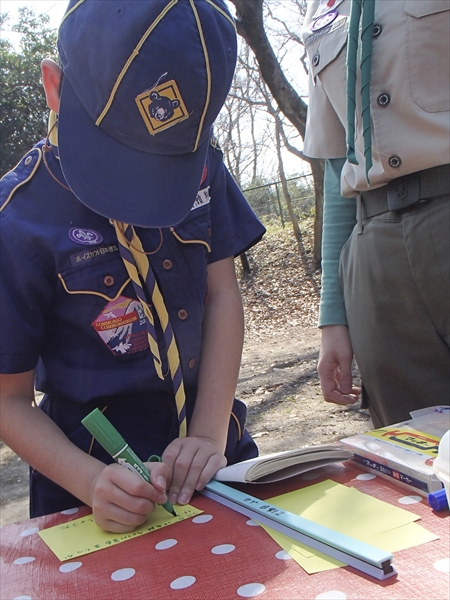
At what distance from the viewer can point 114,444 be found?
92cm

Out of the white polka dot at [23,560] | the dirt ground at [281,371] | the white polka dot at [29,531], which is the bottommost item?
the dirt ground at [281,371]

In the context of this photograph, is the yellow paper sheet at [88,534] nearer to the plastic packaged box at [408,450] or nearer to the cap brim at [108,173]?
the plastic packaged box at [408,450]

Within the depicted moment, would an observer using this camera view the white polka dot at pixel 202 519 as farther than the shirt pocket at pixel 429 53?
No

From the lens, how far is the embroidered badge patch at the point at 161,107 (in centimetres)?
97

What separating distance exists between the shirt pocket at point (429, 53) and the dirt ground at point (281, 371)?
2574 millimetres

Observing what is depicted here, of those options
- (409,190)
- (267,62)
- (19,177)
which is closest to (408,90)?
(409,190)

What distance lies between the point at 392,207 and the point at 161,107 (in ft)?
1.87

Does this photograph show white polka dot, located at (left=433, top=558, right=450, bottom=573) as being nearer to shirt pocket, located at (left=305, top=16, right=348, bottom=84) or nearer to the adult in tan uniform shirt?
the adult in tan uniform shirt

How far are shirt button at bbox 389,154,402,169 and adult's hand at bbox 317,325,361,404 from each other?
429mm

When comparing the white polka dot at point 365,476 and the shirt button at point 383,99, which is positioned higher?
the shirt button at point 383,99

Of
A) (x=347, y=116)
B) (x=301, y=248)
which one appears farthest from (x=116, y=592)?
(x=301, y=248)

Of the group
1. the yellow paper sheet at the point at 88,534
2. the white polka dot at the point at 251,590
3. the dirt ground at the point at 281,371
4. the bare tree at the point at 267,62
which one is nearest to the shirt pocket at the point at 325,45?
the yellow paper sheet at the point at 88,534

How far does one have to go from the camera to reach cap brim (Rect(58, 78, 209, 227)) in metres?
0.99

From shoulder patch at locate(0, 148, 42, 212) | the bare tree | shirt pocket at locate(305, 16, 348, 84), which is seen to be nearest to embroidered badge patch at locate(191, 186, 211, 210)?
shoulder patch at locate(0, 148, 42, 212)
